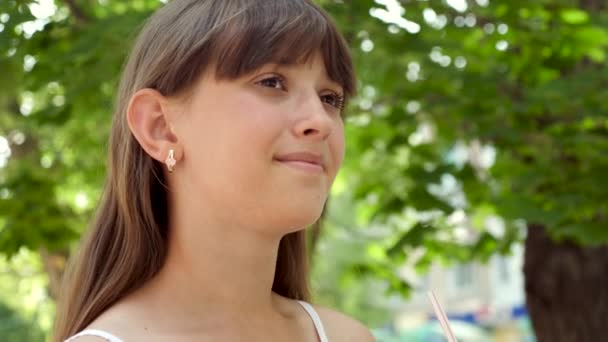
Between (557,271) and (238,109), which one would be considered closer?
(238,109)

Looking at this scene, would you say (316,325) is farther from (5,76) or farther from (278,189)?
(5,76)

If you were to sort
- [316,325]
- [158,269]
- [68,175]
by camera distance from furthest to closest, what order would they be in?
[68,175]
[316,325]
[158,269]

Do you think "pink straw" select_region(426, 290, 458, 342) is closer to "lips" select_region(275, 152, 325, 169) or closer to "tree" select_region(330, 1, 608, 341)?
"lips" select_region(275, 152, 325, 169)

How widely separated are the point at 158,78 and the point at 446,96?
3.37 metres

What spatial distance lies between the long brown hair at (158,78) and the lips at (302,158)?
0.60 ft

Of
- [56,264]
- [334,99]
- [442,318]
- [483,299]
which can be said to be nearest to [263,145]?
[334,99]

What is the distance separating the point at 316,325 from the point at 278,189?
22.6 inches

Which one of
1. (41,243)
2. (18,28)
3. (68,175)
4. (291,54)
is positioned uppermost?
(291,54)

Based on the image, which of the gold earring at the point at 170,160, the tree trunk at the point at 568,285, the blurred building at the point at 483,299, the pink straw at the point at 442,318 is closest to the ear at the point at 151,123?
the gold earring at the point at 170,160

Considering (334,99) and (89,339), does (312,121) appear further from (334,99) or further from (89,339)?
(89,339)

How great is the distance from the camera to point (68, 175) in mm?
7574

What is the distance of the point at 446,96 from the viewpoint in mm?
5148

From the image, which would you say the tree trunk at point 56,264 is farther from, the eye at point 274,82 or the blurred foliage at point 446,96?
the eye at point 274,82

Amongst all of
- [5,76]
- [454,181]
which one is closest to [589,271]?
[454,181]
